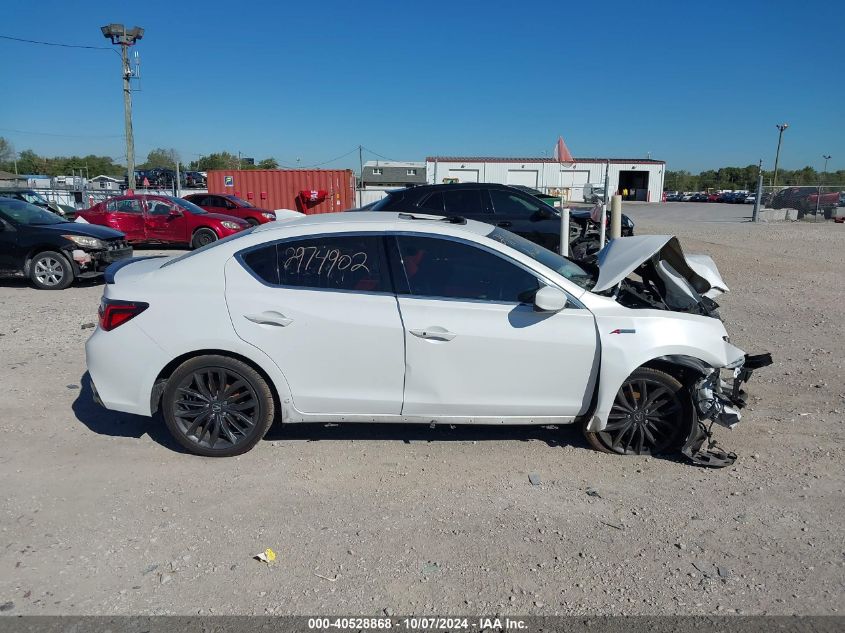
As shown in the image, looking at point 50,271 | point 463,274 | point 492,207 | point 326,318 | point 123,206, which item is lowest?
point 50,271

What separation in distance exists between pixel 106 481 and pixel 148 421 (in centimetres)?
97

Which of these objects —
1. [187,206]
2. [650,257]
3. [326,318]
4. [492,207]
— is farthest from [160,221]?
[650,257]

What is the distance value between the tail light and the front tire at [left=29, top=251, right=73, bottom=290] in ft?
23.5

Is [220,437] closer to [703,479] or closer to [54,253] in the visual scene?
[703,479]

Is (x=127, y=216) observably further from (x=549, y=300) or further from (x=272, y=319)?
(x=549, y=300)

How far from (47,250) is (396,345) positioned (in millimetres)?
8730

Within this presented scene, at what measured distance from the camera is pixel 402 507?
147 inches

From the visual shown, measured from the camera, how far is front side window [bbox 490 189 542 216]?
10820 mm

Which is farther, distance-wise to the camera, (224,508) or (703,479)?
(703,479)

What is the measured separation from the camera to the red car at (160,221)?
15859 millimetres

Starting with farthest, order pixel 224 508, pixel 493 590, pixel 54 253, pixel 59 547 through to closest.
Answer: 1. pixel 54 253
2. pixel 224 508
3. pixel 59 547
4. pixel 493 590

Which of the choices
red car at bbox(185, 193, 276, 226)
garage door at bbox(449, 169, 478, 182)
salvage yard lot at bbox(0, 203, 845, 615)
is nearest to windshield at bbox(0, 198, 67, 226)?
salvage yard lot at bbox(0, 203, 845, 615)

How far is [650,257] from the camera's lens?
453 cm

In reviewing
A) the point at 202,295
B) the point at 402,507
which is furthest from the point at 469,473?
the point at 202,295
